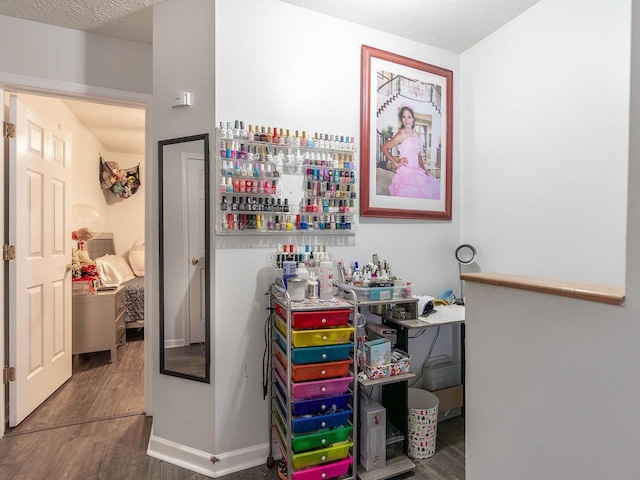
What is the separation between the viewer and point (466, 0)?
2041mm

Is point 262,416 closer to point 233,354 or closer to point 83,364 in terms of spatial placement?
point 233,354

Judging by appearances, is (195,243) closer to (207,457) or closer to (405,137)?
(207,457)

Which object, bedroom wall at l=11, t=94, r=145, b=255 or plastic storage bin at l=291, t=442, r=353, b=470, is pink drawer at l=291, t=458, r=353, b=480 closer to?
plastic storage bin at l=291, t=442, r=353, b=470

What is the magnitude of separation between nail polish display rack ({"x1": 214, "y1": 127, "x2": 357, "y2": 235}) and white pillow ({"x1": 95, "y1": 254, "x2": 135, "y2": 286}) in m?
2.66

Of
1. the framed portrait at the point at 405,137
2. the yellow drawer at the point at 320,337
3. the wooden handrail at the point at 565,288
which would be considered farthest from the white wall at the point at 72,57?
the wooden handrail at the point at 565,288

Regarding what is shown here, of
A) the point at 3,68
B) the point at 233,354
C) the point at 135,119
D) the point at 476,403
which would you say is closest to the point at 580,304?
the point at 476,403

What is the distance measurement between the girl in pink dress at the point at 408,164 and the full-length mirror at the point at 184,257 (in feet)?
4.07

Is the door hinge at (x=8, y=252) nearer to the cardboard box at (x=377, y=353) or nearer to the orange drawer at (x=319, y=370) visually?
the orange drawer at (x=319, y=370)

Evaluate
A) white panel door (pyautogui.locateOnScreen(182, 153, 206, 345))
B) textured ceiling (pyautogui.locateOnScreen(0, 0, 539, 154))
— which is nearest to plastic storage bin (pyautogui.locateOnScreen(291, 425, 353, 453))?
white panel door (pyautogui.locateOnScreen(182, 153, 206, 345))

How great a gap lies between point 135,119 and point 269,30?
8.44 feet

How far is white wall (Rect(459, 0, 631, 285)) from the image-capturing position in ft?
5.75

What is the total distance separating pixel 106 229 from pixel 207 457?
13.9 ft

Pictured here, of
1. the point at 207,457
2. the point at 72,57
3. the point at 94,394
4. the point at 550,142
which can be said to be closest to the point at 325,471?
the point at 207,457

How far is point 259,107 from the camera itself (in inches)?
76.9
